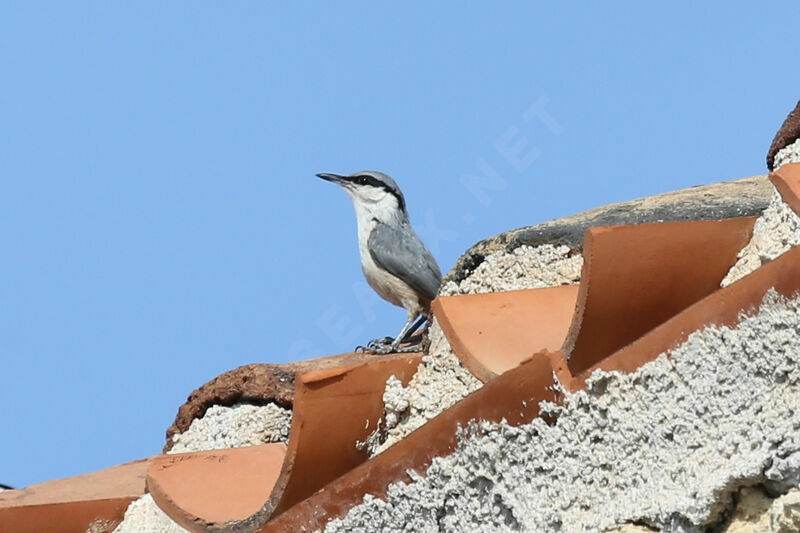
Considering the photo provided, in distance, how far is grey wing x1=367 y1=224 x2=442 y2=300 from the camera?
659cm

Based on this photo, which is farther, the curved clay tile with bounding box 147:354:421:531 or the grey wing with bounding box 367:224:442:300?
the grey wing with bounding box 367:224:442:300

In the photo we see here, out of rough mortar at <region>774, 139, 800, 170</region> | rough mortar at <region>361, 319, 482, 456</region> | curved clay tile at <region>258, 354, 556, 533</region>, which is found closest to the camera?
curved clay tile at <region>258, 354, 556, 533</region>

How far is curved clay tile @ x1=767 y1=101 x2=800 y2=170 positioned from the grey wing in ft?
12.8

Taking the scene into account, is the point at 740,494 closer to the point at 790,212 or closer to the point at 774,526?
the point at 774,526

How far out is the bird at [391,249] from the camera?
21.7ft

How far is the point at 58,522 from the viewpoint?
370 cm

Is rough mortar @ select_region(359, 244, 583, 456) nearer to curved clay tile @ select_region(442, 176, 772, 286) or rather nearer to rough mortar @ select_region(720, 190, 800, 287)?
curved clay tile @ select_region(442, 176, 772, 286)

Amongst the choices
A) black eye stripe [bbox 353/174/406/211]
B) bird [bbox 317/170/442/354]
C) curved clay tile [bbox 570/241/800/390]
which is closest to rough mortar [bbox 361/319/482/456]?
curved clay tile [bbox 570/241/800/390]

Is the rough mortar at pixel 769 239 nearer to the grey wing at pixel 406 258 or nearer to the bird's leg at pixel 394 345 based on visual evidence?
the bird's leg at pixel 394 345

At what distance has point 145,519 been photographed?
11.8ft

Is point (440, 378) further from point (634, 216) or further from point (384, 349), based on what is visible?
point (384, 349)

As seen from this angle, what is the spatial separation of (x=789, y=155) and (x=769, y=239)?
0.22 m

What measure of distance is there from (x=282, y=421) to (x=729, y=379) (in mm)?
1922

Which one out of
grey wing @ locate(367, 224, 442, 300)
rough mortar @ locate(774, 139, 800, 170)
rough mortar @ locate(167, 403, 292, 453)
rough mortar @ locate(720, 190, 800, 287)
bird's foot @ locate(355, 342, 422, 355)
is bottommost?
rough mortar @ locate(720, 190, 800, 287)
